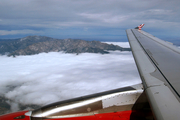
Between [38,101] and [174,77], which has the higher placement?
[174,77]

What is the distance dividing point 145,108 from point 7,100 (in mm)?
224150

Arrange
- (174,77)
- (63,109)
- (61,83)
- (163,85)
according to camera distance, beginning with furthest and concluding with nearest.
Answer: (61,83), (63,109), (174,77), (163,85)

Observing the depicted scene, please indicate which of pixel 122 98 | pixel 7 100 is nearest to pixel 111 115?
pixel 122 98

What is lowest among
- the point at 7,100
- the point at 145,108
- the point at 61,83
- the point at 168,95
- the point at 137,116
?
the point at 7,100

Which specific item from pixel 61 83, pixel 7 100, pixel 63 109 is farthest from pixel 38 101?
pixel 63 109

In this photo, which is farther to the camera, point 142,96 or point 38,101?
point 38,101

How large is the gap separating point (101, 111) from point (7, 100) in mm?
222894

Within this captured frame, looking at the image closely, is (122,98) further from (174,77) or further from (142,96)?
(174,77)

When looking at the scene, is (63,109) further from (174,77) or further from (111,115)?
(174,77)

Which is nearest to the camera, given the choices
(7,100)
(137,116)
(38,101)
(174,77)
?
(174,77)

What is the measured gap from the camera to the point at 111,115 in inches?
227

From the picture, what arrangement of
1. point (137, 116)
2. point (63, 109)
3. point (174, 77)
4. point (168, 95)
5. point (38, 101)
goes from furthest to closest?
point (38, 101), point (137, 116), point (63, 109), point (174, 77), point (168, 95)

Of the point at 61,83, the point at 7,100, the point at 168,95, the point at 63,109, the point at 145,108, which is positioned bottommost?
the point at 7,100

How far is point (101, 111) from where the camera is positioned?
5.70m
